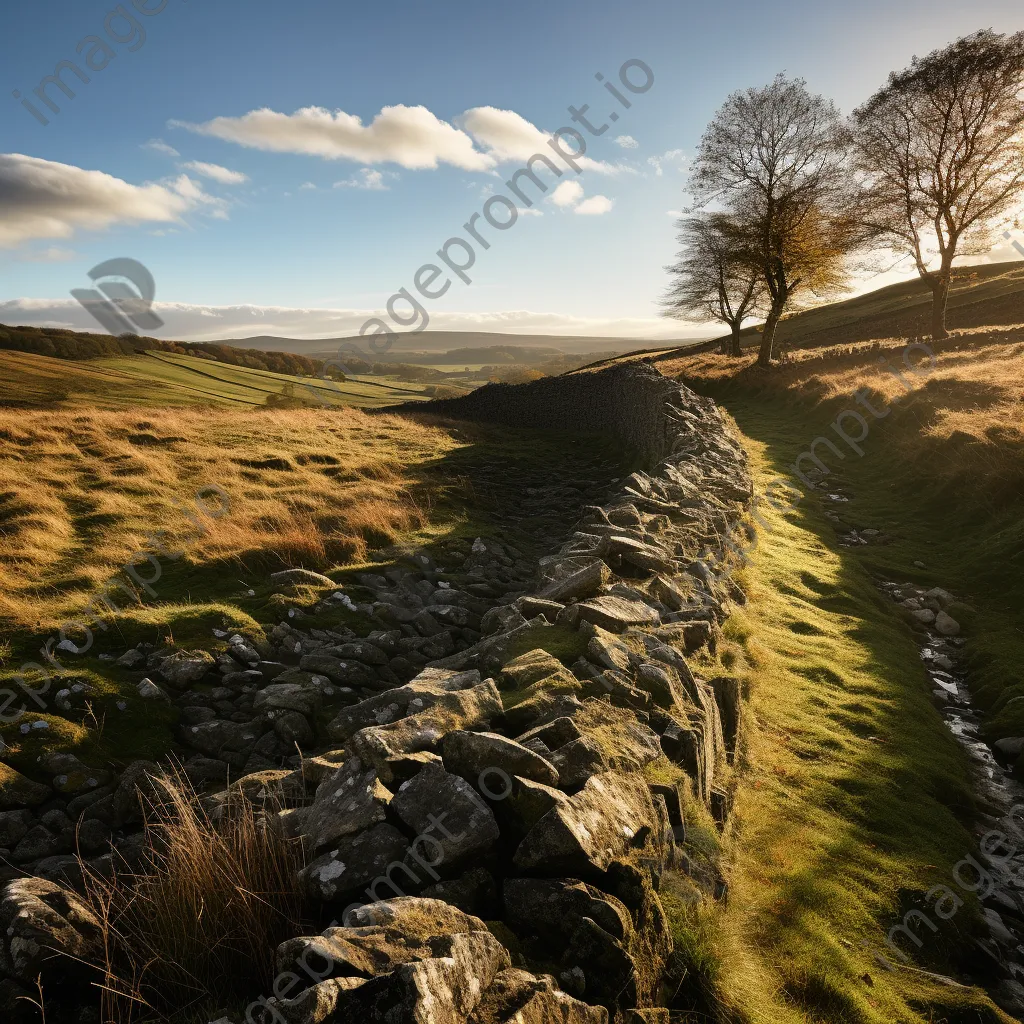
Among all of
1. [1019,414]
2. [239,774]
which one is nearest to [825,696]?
[239,774]

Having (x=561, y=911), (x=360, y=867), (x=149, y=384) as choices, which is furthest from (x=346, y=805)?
(x=149, y=384)

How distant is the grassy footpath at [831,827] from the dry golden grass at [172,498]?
7.36 meters

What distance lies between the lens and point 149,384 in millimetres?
41469

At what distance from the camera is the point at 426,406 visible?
49.3m

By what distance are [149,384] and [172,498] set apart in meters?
32.7

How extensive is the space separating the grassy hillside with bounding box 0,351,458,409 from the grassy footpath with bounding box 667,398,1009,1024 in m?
31.7

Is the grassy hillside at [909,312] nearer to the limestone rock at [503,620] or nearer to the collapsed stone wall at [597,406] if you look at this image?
the collapsed stone wall at [597,406]

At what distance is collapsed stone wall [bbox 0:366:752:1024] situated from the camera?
97.0 inches

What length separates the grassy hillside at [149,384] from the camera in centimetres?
3275

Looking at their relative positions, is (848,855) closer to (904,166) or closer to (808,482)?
(808,482)

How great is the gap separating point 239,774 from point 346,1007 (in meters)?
4.47

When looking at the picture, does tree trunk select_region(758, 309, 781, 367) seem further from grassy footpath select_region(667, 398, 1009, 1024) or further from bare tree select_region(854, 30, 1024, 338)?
grassy footpath select_region(667, 398, 1009, 1024)

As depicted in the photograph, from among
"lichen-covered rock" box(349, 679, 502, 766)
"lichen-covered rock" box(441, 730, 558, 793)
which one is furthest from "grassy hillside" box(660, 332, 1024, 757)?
"lichen-covered rock" box(441, 730, 558, 793)

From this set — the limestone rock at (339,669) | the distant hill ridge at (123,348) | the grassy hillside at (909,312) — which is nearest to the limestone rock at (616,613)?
the limestone rock at (339,669)
